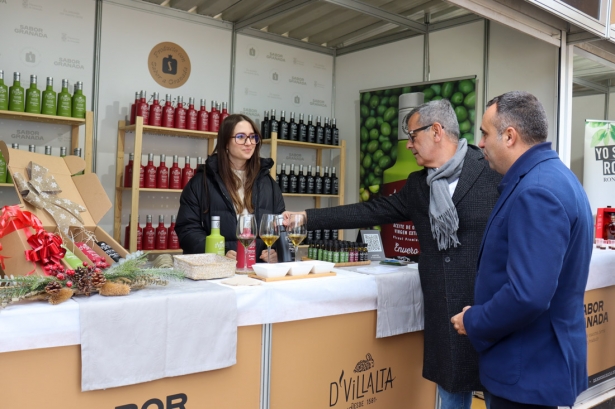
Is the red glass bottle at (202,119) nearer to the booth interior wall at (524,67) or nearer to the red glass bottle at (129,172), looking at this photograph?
the red glass bottle at (129,172)

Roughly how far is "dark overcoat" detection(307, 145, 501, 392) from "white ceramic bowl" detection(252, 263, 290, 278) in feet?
1.98

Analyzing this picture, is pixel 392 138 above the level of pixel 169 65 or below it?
below

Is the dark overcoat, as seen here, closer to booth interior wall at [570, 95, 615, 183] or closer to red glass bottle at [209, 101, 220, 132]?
red glass bottle at [209, 101, 220, 132]

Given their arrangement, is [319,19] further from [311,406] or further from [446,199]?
[311,406]

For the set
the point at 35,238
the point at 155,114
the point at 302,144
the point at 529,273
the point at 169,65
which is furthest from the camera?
the point at 302,144

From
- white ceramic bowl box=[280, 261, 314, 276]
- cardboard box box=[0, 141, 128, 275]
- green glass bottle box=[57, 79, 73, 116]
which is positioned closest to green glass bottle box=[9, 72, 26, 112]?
green glass bottle box=[57, 79, 73, 116]

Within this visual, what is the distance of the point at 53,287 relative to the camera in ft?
4.87

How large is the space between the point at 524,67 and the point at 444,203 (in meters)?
3.11

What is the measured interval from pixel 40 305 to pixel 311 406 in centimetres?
109

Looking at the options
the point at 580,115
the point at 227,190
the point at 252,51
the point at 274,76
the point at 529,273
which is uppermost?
the point at 252,51

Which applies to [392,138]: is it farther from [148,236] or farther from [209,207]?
[209,207]

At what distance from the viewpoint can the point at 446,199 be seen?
2092mm

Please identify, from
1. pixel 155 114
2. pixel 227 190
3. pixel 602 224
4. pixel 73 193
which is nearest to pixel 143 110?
pixel 155 114

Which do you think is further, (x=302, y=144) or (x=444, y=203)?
(x=302, y=144)
